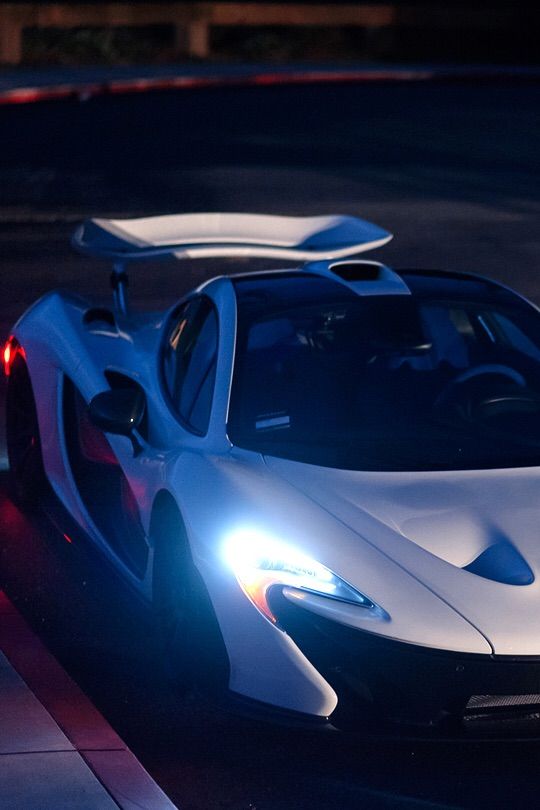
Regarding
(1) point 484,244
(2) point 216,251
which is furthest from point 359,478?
(1) point 484,244

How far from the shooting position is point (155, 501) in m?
6.55

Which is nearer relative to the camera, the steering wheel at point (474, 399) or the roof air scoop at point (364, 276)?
the steering wheel at point (474, 399)

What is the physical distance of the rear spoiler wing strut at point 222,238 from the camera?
7.96m

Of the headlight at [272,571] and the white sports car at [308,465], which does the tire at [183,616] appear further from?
the headlight at [272,571]

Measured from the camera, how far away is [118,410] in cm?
682

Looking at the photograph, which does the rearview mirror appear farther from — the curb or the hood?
the curb

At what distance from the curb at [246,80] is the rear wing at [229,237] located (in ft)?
71.2

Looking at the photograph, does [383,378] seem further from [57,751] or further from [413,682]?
[57,751]

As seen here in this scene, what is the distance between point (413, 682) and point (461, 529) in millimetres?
601

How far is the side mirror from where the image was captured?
677 centimetres

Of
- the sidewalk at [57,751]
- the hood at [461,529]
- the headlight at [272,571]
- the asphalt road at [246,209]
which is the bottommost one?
the asphalt road at [246,209]

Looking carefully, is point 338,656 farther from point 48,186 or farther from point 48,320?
point 48,186

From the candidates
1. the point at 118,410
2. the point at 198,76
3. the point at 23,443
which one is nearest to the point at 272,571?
the point at 118,410

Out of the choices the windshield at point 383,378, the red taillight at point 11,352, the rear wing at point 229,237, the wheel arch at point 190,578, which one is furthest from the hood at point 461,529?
the red taillight at point 11,352
